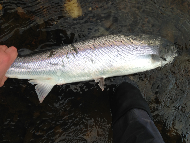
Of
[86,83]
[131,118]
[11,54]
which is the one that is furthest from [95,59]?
[11,54]

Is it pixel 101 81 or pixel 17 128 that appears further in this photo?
pixel 17 128

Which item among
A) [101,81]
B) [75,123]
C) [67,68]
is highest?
[67,68]

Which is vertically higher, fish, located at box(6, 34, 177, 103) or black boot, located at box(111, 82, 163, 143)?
fish, located at box(6, 34, 177, 103)

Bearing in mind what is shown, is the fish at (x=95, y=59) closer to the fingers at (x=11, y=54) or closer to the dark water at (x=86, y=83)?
the fingers at (x=11, y=54)

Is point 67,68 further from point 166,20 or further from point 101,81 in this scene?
point 166,20

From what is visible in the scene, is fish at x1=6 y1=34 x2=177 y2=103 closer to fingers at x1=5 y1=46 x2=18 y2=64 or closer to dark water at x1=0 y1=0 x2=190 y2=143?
fingers at x1=5 y1=46 x2=18 y2=64

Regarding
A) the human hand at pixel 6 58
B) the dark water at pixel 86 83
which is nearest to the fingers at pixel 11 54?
the human hand at pixel 6 58

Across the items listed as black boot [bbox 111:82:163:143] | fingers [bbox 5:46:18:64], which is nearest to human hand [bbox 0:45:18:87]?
fingers [bbox 5:46:18:64]

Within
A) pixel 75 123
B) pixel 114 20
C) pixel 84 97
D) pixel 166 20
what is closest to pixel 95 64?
pixel 84 97
